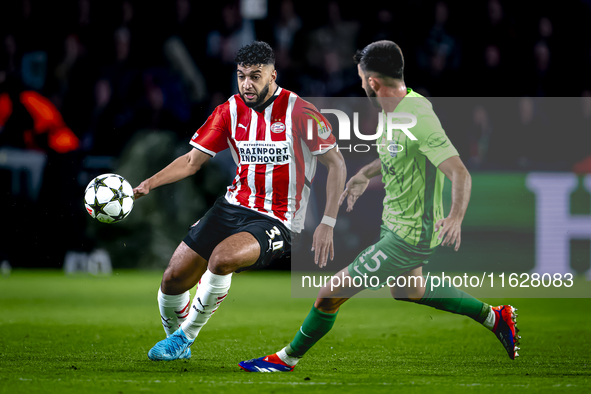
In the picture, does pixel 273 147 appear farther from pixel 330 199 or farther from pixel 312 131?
pixel 330 199

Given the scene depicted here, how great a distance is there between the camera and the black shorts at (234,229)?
486 cm

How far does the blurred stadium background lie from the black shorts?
338cm

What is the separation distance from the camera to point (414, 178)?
482cm

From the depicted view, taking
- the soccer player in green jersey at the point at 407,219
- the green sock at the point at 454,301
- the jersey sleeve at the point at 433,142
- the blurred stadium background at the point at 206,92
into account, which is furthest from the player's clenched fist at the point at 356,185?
the blurred stadium background at the point at 206,92

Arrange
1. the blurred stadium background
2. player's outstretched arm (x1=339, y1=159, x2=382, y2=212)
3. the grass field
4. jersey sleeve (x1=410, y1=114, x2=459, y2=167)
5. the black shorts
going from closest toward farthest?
1. the grass field
2. jersey sleeve (x1=410, y1=114, x2=459, y2=167)
3. the black shorts
4. player's outstretched arm (x1=339, y1=159, x2=382, y2=212)
5. the blurred stadium background

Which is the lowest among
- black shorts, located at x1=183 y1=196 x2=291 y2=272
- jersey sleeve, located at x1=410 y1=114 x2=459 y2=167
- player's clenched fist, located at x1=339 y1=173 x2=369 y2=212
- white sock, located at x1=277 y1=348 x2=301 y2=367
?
white sock, located at x1=277 y1=348 x2=301 y2=367

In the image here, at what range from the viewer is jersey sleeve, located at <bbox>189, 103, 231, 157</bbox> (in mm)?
5234

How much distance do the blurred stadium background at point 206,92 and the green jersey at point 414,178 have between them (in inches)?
156

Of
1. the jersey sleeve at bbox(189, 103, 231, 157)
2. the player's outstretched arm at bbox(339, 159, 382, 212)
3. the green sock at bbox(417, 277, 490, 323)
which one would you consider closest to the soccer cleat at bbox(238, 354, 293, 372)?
the green sock at bbox(417, 277, 490, 323)

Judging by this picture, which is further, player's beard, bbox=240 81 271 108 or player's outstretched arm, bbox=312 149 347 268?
player's beard, bbox=240 81 271 108

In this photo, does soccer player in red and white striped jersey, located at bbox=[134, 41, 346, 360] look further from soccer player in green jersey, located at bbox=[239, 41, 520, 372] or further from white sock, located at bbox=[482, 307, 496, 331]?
white sock, located at bbox=[482, 307, 496, 331]

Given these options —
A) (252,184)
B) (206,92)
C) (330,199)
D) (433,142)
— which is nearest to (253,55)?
(252,184)

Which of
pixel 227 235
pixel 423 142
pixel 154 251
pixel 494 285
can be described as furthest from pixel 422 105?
pixel 154 251

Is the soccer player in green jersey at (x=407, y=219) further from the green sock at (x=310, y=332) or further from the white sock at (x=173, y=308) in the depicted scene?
the white sock at (x=173, y=308)
